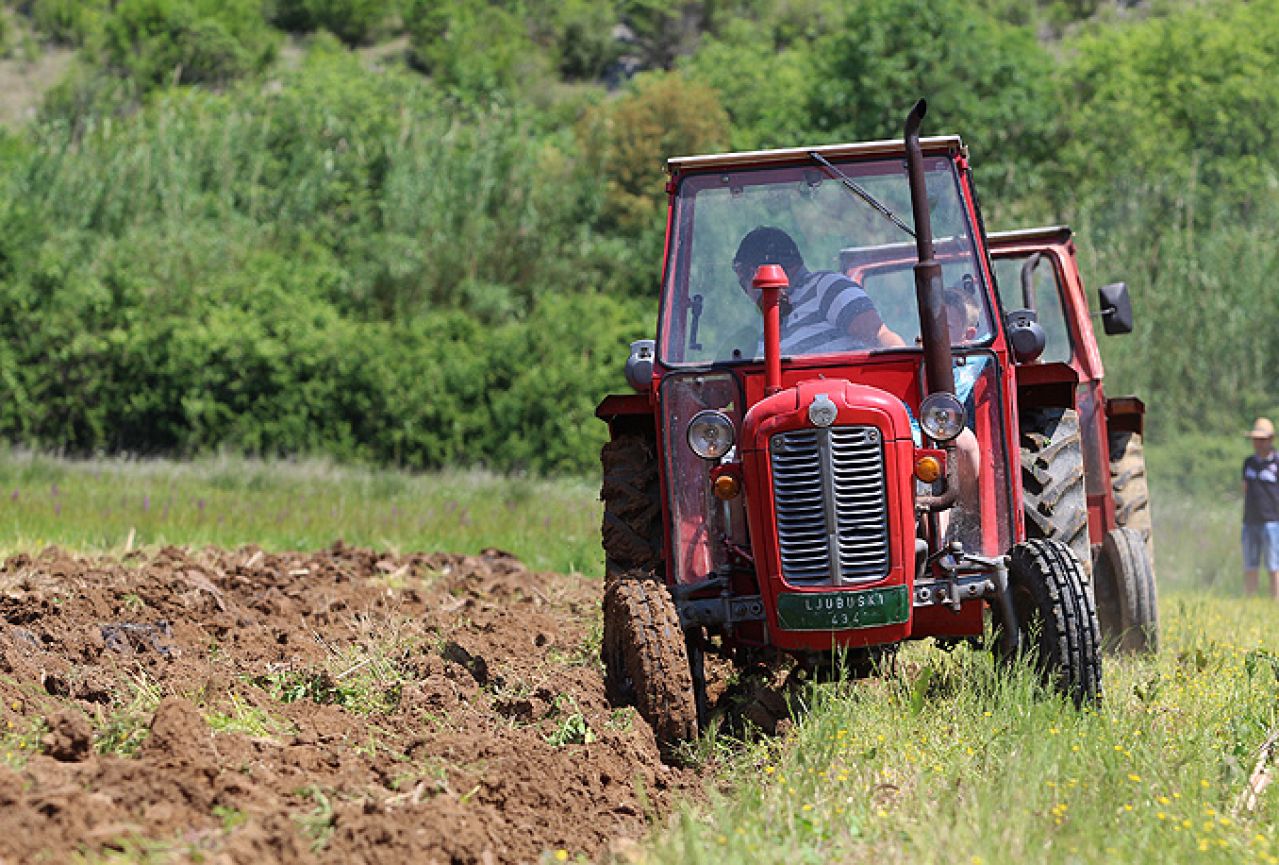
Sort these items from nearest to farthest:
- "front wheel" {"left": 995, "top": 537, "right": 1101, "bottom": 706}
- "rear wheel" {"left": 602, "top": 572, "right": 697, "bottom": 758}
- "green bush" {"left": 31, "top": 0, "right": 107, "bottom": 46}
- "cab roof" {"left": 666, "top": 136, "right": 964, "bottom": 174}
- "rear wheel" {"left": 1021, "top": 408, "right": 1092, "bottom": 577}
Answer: "rear wheel" {"left": 602, "top": 572, "right": 697, "bottom": 758} → "front wheel" {"left": 995, "top": 537, "right": 1101, "bottom": 706} → "cab roof" {"left": 666, "top": 136, "right": 964, "bottom": 174} → "rear wheel" {"left": 1021, "top": 408, "right": 1092, "bottom": 577} → "green bush" {"left": 31, "top": 0, "right": 107, "bottom": 46}

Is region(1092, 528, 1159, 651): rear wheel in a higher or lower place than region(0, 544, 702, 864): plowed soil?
lower

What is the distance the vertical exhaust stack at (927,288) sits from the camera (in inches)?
263

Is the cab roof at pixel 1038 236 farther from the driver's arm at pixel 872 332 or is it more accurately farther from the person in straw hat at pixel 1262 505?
the person in straw hat at pixel 1262 505

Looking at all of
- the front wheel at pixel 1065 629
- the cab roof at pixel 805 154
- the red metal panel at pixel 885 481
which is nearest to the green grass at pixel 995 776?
the front wheel at pixel 1065 629

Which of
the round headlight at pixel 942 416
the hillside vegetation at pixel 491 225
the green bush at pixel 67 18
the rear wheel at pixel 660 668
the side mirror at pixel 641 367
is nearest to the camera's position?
the rear wheel at pixel 660 668

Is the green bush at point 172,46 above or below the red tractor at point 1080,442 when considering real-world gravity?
above

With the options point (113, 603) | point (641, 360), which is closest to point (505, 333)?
point (113, 603)

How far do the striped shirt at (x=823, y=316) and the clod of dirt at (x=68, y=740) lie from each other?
9.86ft

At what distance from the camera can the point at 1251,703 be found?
22.8ft

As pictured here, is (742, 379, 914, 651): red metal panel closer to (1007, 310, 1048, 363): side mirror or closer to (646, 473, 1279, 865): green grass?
(646, 473, 1279, 865): green grass

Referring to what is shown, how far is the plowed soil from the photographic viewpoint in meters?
4.75

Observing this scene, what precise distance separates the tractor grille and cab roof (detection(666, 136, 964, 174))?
4.54 feet

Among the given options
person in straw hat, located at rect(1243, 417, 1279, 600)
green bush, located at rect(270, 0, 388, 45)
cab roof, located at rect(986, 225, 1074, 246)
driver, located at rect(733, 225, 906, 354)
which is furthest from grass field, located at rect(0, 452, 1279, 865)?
green bush, located at rect(270, 0, 388, 45)

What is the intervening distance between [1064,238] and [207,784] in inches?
287
